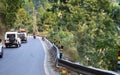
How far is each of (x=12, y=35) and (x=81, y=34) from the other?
456 inches

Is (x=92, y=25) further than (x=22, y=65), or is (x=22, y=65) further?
(x=92, y=25)

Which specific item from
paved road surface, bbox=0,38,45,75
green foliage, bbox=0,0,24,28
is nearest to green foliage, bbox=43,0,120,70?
paved road surface, bbox=0,38,45,75

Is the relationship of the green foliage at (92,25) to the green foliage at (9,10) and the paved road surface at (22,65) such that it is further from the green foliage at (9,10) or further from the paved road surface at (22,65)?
the green foliage at (9,10)

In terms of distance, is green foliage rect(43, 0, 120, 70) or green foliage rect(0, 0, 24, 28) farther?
green foliage rect(0, 0, 24, 28)

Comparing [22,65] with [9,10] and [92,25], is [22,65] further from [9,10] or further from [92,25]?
[9,10]

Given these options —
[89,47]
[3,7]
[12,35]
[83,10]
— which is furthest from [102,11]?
[3,7]

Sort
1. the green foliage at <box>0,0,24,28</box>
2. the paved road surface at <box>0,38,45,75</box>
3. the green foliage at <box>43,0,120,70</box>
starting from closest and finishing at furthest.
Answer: the paved road surface at <box>0,38,45,75</box>
the green foliage at <box>43,0,120,70</box>
the green foliage at <box>0,0,24,28</box>

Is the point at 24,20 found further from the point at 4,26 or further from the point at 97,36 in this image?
the point at 97,36

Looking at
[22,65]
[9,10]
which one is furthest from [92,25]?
[9,10]

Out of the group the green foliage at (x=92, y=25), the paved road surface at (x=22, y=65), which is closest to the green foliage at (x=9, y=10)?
the green foliage at (x=92, y=25)

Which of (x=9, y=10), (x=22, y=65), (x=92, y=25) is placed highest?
(x=9, y=10)

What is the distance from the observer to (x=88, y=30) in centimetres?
4153

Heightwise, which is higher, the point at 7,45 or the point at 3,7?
the point at 3,7

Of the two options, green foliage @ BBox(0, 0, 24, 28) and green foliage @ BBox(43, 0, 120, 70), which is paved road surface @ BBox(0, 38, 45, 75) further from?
green foliage @ BBox(0, 0, 24, 28)
